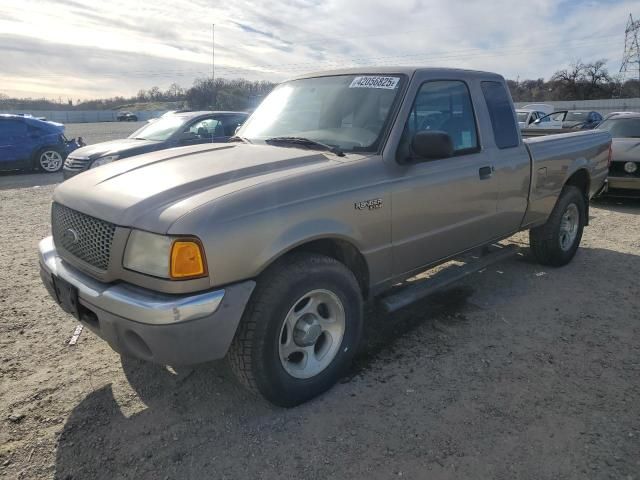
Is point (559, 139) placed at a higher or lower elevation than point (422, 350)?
higher

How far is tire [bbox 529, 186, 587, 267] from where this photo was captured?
5234mm

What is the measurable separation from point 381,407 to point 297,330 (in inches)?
27.1

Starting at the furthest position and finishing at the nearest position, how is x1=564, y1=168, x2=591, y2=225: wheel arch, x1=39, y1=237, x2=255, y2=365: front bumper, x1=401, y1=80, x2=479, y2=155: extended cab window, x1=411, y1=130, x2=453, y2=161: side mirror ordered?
x1=564, y1=168, x2=591, y2=225: wheel arch
x1=401, y1=80, x2=479, y2=155: extended cab window
x1=411, y1=130, x2=453, y2=161: side mirror
x1=39, y1=237, x2=255, y2=365: front bumper

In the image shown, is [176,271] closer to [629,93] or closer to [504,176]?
[504,176]

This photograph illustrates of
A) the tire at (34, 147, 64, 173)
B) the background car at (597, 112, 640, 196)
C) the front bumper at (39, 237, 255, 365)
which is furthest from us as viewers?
the tire at (34, 147, 64, 173)

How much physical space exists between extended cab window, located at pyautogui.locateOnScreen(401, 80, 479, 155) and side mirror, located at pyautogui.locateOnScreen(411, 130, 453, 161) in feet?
0.56

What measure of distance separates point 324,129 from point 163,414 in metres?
2.20

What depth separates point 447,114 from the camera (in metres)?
3.90

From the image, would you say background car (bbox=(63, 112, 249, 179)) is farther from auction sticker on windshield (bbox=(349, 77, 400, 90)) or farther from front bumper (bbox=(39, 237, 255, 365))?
front bumper (bbox=(39, 237, 255, 365))

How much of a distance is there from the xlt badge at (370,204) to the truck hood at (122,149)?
268 inches

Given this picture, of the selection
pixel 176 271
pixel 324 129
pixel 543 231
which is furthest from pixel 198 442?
pixel 543 231

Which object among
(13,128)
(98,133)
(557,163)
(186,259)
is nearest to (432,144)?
(186,259)

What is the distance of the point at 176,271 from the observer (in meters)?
2.38

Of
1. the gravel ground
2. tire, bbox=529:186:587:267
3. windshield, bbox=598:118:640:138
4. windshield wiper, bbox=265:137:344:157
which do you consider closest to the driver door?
windshield wiper, bbox=265:137:344:157
